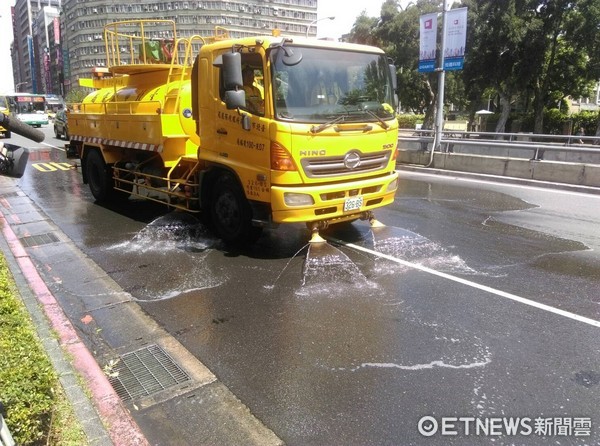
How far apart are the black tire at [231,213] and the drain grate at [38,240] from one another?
2.69m

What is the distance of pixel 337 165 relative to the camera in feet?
19.4

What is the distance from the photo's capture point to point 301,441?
2896 millimetres

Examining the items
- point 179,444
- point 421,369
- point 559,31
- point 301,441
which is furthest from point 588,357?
point 559,31

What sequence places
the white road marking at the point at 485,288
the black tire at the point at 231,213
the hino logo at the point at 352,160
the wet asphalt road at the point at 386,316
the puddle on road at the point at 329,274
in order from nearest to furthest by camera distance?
the wet asphalt road at the point at 386,316 < the white road marking at the point at 485,288 < the puddle on road at the point at 329,274 < the hino logo at the point at 352,160 < the black tire at the point at 231,213

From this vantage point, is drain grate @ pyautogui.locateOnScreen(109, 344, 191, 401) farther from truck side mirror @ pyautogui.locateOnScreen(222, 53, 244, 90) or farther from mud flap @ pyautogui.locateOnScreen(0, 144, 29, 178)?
truck side mirror @ pyautogui.locateOnScreen(222, 53, 244, 90)

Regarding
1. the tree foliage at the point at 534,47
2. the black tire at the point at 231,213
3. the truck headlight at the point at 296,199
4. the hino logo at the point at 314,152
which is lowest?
the black tire at the point at 231,213

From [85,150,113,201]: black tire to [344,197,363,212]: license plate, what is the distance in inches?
225

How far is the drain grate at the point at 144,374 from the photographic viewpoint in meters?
3.49

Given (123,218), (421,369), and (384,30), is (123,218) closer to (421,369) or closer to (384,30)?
(421,369)

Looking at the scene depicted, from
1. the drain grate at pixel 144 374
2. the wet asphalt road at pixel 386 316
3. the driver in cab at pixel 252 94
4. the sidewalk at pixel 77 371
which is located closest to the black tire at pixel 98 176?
the wet asphalt road at pixel 386 316

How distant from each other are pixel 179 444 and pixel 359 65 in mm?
5066

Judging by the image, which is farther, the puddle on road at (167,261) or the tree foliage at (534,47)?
the tree foliage at (534,47)

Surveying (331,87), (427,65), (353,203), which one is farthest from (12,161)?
(427,65)

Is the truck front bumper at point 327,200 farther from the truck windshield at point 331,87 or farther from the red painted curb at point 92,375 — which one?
the red painted curb at point 92,375
